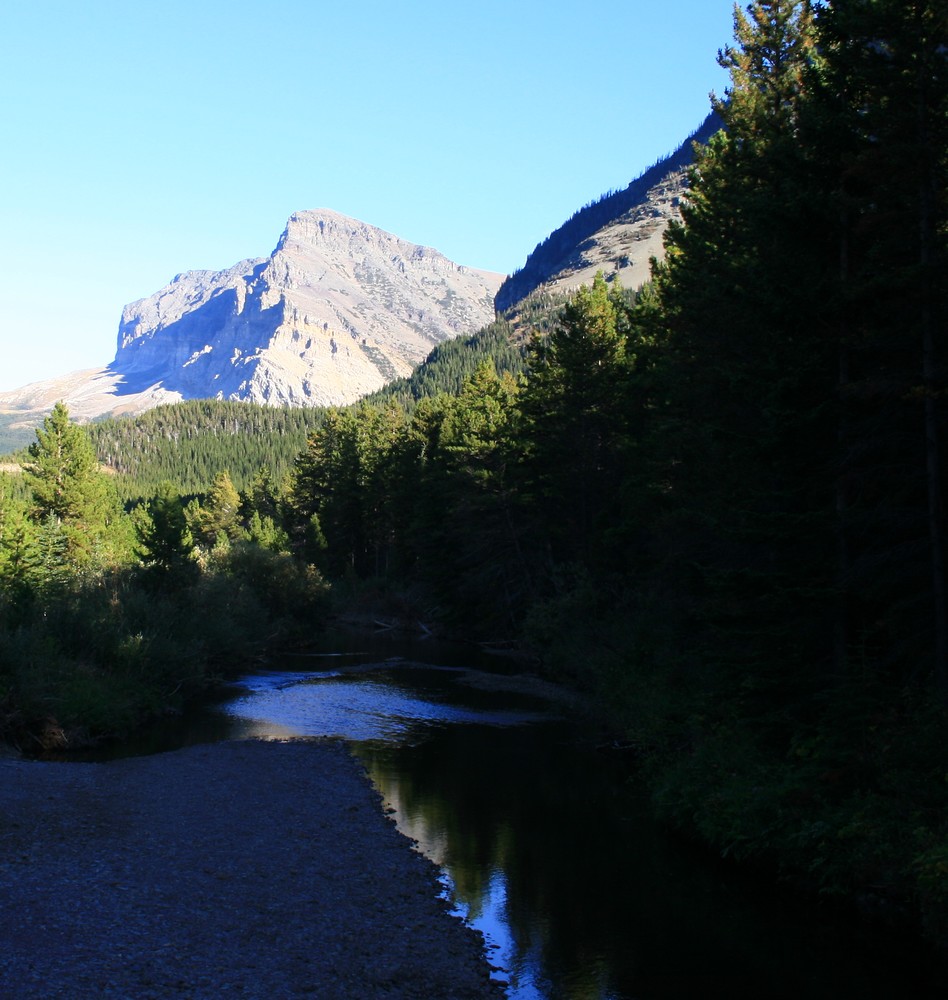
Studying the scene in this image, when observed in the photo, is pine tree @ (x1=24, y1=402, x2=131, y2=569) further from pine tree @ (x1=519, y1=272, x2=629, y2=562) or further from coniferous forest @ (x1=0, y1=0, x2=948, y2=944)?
pine tree @ (x1=519, y1=272, x2=629, y2=562)

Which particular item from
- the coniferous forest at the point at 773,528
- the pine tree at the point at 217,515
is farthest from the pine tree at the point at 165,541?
the pine tree at the point at 217,515

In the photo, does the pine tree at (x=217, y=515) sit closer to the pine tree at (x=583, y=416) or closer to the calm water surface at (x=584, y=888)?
the pine tree at (x=583, y=416)

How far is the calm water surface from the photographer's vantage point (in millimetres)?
11961

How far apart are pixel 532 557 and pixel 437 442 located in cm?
1973

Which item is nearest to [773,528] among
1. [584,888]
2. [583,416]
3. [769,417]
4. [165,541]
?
[769,417]

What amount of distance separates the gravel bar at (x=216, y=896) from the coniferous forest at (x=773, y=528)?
6.32 meters

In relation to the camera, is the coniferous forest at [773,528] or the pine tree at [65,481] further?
the pine tree at [65,481]

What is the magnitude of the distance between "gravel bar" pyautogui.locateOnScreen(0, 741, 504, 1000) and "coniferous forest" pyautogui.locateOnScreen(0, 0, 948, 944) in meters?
6.32

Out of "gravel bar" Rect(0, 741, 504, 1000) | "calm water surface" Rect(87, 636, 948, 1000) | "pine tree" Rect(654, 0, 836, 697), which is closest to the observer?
"gravel bar" Rect(0, 741, 504, 1000)

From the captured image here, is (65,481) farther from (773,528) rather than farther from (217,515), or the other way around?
(773,528)

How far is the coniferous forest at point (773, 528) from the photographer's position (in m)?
15.3

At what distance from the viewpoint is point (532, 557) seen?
53.4m

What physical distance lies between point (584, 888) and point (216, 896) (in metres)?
6.01

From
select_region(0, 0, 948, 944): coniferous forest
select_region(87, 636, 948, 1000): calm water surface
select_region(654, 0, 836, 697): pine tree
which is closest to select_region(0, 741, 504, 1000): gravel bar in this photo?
select_region(87, 636, 948, 1000): calm water surface
